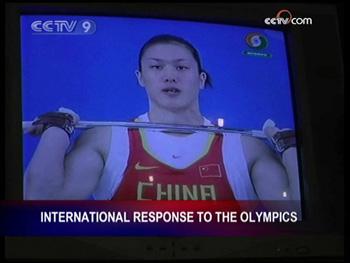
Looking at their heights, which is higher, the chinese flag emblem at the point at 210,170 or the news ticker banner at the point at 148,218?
the chinese flag emblem at the point at 210,170

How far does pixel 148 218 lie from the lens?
153 cm

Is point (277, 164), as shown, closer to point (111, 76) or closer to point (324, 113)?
point (324, 113)

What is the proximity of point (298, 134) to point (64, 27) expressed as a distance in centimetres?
55

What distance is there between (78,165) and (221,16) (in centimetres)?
45

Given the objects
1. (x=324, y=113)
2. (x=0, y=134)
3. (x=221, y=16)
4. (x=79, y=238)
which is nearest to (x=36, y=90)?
(x=0, y=134)

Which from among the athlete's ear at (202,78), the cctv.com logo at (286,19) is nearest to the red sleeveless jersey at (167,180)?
the athlete's ear at (202,78)

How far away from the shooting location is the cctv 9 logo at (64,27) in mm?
1586

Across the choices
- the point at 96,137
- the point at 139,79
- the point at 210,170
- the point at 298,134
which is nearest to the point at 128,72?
the point at 139,79

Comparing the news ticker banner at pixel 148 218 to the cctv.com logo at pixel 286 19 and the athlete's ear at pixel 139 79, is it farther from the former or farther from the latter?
the cctv.com logo at pixel 286 19

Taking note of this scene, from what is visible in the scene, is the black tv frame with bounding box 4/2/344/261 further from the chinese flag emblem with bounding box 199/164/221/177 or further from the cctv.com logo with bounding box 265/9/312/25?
the chinese flag emblem with bounding box 199/164/221/177

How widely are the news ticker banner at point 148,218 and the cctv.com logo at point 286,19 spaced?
39 centimetres

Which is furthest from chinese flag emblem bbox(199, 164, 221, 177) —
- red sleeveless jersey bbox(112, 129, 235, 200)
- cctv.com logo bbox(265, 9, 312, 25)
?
cctv.com logo bbox(265, 9, 312, 25)

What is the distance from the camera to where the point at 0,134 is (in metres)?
1.54

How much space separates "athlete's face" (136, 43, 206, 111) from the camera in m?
1.57
